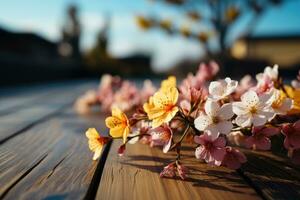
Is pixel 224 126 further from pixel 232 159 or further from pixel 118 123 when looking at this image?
pixel 118 123

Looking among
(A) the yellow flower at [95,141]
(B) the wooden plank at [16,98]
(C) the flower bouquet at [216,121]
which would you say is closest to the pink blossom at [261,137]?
(C) the flower bouquet at [216,121]

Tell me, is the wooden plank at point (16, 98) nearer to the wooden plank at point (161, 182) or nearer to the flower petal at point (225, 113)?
the wooden plank at point (161, 182)

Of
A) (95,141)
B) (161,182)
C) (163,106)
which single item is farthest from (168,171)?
(95,141)

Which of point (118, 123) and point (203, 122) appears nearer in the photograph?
point (203, 122)

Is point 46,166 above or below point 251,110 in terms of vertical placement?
below

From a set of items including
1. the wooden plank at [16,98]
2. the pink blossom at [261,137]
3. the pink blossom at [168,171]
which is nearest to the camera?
the pink blossom at [168,171]

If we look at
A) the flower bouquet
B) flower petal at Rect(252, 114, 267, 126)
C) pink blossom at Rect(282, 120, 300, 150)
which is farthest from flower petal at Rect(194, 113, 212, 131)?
pink blossom at Rect(282, 120, 300, 150)

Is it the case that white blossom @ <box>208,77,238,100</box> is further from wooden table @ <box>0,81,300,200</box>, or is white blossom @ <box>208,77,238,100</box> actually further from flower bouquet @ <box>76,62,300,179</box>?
wooden table @ <box>0,81,300,200</box>
